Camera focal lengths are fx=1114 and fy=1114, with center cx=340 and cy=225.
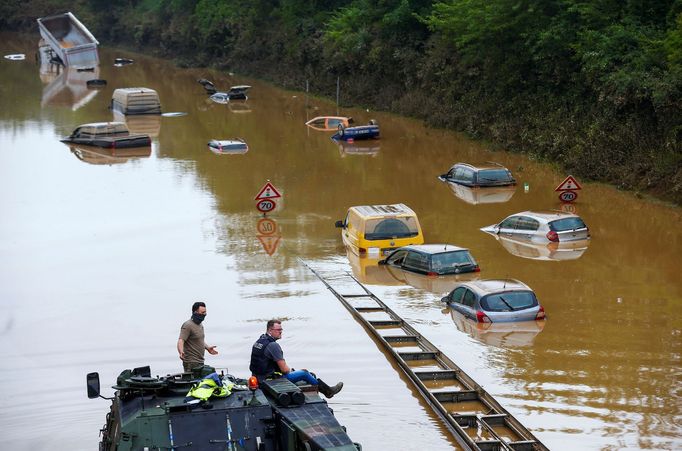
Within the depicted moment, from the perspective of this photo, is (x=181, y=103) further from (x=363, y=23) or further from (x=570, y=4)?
(x=570, y=4)

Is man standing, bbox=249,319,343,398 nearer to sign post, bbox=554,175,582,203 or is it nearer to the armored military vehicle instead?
the armored military vehicle

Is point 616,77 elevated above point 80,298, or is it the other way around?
point 616,77

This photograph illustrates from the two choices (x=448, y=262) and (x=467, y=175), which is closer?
(x=448, y=262)

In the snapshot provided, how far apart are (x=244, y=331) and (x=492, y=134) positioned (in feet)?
102

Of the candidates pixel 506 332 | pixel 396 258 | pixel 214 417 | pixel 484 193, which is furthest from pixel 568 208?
pixel 214 417

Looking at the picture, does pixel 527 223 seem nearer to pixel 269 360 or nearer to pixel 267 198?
pixel 267 198

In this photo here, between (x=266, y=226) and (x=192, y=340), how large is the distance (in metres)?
20.2

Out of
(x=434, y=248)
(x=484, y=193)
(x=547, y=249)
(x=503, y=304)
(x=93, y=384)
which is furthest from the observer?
(x=484, y=193)

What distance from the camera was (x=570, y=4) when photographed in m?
49.8

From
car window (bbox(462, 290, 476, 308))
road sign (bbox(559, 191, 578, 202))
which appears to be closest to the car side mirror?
car window (bbox(462, 290, 476, 308))

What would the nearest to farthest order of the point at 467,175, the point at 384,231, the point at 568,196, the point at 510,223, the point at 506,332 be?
the point at 506,332, the point at 384,231, the point at 510,223, the point at 568,196, the point at 467,175

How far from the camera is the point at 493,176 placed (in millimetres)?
43188

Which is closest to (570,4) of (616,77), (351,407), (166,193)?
(616,77)

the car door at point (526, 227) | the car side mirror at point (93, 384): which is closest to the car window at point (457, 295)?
the car door at point (526, 227)
